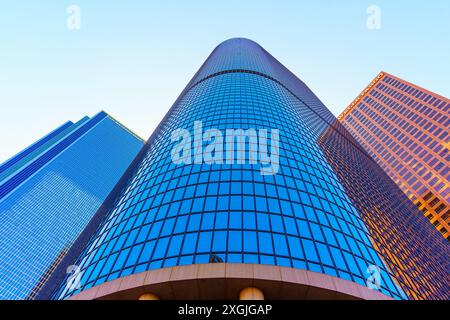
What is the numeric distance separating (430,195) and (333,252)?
273 feet

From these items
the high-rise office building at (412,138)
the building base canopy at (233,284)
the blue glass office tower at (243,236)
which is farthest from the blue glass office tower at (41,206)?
the high-rise office building at (412,138)

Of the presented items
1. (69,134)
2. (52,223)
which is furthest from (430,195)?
(69,134)

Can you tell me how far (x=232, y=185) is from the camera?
104 feet

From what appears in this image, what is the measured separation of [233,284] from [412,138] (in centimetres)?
11081

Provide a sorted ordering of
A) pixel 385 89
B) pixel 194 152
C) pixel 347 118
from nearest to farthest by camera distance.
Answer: pixel 194 152 < pixel 385 89 < pixel 347 118

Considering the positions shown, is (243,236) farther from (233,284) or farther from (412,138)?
(412,138)

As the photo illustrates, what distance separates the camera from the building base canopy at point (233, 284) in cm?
2038

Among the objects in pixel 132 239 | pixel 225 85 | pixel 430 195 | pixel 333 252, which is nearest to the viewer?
pixel 333 252

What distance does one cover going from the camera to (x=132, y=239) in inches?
1116

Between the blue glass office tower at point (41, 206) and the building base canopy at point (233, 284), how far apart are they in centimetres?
13074

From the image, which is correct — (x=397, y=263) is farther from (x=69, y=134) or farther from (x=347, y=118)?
(x=69, y=134)
